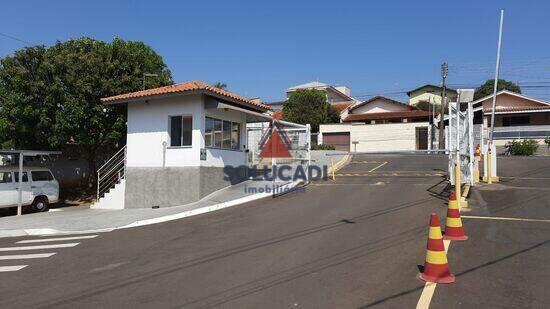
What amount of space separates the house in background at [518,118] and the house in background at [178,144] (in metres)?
30.3

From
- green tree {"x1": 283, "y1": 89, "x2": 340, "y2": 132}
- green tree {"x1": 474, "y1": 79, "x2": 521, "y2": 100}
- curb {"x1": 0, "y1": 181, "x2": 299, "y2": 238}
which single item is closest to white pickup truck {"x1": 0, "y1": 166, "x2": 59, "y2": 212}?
curb {"x1": 0, "y1": 181, "x2": 299, "y2": 238}

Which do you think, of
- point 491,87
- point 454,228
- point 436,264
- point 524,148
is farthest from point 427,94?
point 436,264

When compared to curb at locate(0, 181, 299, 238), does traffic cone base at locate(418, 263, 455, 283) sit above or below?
above

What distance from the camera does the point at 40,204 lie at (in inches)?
826

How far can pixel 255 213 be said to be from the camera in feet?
44.3

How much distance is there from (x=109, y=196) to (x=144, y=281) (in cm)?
1323

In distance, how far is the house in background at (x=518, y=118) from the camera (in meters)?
41.6

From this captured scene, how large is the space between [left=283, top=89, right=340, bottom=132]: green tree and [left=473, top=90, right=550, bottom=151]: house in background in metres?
15.0

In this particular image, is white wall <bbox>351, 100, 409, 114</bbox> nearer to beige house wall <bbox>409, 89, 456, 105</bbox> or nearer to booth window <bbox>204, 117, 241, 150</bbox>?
beige house wall <bbox>409, 89, 456, 105</bbox>

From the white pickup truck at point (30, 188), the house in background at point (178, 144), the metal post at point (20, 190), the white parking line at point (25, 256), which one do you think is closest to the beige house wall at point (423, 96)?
the house in background at point (178, 144)

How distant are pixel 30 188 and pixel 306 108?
32.6 m

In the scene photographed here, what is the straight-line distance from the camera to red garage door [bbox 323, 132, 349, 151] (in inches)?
1973

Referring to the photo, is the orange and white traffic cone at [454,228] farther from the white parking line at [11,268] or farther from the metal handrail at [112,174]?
the metal handrail at [112,174]
